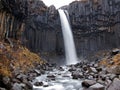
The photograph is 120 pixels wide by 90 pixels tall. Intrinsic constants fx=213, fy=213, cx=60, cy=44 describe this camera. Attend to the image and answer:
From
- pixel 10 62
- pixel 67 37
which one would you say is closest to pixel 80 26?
pixel 67 37

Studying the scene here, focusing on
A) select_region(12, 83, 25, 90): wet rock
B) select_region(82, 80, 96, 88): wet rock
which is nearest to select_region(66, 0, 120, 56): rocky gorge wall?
select_region(82, 80, 96, 88): wet rock

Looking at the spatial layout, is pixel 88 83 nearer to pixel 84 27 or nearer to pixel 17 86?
pixel 17 86

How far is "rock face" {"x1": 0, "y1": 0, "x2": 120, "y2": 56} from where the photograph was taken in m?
48.8

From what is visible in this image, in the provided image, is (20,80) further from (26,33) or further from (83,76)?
(26,33)

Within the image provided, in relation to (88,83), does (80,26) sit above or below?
above

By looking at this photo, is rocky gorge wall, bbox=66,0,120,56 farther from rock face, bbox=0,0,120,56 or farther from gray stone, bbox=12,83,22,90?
gray stone, bbox=12,83,22,90

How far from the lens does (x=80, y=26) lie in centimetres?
5481

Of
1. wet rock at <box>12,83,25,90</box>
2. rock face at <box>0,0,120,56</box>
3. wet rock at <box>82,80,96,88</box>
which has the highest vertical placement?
rock face at <box>0,0,120,56</box>

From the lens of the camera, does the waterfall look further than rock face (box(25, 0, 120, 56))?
Yes

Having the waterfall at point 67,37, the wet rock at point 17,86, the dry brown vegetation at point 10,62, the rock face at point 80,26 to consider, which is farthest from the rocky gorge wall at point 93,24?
the wet rock at point 17,86

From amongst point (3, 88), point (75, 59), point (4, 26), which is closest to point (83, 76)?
point (3, 88)

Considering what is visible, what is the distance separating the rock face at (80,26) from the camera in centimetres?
4878

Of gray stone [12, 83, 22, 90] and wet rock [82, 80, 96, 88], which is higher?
gray stone [12, 83, 22, 90]

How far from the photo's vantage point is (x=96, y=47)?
54.1 m
